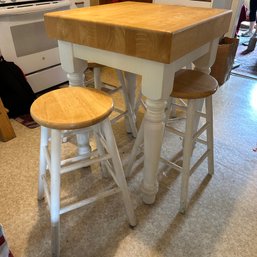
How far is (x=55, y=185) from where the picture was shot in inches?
38.7

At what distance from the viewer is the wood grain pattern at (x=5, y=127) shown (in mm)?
1771

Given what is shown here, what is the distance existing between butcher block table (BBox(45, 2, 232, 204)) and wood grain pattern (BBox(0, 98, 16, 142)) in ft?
2.53

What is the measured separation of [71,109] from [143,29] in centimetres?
40

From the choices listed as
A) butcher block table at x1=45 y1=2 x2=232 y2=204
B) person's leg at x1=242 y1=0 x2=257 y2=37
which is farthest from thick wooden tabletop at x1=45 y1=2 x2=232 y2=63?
person's leg at x1=242 y1=0 x2=257 y2=37

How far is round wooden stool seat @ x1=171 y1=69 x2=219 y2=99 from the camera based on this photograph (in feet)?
3.62

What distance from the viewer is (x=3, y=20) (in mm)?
1893

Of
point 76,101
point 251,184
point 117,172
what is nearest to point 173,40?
point 76,101

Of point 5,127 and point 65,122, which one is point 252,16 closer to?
point 5,127

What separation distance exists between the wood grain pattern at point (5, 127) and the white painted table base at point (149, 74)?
0.73 meters

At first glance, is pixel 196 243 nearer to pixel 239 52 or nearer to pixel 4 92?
pixel 4 92

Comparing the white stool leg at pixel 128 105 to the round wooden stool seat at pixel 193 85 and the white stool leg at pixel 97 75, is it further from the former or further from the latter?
the round wooden stool seat at pixel 193 85

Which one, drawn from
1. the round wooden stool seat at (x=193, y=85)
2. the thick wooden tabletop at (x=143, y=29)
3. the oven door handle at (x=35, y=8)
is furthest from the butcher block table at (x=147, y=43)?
the oven door handle at (x=35, y=8)

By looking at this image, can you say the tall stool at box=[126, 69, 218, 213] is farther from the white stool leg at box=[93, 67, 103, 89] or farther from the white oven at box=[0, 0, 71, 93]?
the white oven at box=[0, 0, 71, 93]

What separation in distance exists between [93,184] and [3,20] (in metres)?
1.45
